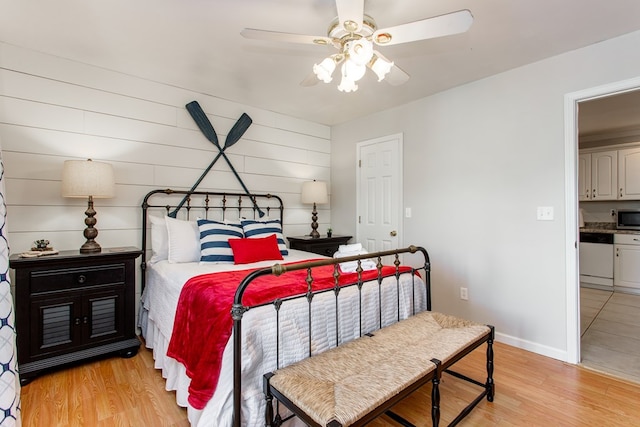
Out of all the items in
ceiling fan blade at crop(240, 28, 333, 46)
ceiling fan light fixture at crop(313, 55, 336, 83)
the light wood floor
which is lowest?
the light wood floor

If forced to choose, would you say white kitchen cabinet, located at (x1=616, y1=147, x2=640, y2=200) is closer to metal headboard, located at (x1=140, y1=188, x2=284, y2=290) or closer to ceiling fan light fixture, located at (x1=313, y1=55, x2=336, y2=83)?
metal headboard, located at (x1=140, y1=188, x2=284, y2=290)

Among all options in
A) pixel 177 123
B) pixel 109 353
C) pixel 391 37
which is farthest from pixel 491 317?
pixel 177 123

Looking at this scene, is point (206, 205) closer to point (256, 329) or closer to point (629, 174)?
point (256, 329)

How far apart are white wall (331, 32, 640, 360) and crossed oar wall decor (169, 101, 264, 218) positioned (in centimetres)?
177

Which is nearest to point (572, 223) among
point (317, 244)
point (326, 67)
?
point (326, 67)

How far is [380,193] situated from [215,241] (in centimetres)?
205

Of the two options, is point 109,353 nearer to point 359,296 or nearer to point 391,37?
point 359,296

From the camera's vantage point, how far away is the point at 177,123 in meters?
3.19

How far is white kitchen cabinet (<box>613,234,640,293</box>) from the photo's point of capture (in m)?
4.41

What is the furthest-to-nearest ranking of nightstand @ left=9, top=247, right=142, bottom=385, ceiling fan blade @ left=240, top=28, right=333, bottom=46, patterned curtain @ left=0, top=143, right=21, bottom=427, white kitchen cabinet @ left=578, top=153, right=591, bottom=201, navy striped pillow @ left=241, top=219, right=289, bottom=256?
1. white kitchen cabinet @ left=578, top=153, right=591, bottom=201
2. navy striped pillow @ left=241, top=219, right=289, bottom=256
3. nightstand @ left=9, top=247, right=142, bottom=385
4. ceiling fan blade @ left=240, top=28, right=333, bottom=46
5. patterned curtain @ left=0, top=143, right=21, bottom=427

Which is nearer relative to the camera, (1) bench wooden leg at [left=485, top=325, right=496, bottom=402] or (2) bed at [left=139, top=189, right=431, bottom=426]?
(2) bed at [left=139, top=189, right=431, bottom=426]

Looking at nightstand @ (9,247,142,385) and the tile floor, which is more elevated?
nightstand @ (9,247,142,385)

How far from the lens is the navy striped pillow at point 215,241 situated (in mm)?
2709

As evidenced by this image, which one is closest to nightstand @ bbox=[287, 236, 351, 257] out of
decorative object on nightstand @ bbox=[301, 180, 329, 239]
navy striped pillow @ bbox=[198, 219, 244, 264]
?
decorative object on nightstand @ bbox=[301, 180, 329, 239]
